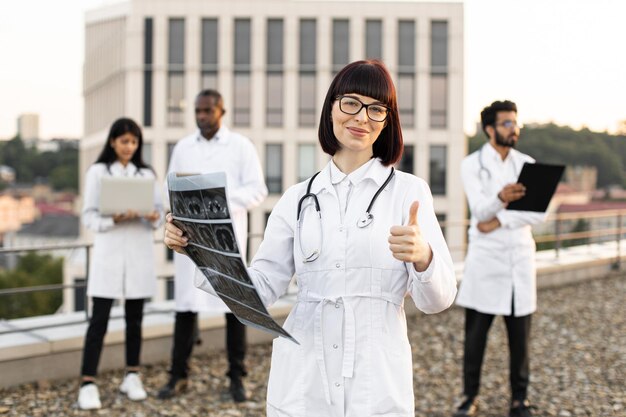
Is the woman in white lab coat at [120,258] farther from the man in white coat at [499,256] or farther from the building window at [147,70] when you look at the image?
the building window at [147,70]

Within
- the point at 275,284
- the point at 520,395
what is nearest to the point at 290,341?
the point at 275,284

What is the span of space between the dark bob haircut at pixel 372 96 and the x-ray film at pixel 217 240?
518mm

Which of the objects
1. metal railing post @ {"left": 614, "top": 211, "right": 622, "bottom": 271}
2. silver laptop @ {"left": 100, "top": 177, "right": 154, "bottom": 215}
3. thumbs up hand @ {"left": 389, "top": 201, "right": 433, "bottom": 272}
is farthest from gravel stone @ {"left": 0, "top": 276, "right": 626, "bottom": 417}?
metal railing post @ {"left": 614, "top": 211, "right": 622, "bottom": 271}

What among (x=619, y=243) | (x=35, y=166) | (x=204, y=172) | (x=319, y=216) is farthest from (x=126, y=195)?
(x=35, y=166)

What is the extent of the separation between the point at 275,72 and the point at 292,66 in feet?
3.97

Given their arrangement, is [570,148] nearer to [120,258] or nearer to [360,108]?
[120,258]

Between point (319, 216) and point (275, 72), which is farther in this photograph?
point (275, 72)

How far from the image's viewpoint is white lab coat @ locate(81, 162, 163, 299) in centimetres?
564

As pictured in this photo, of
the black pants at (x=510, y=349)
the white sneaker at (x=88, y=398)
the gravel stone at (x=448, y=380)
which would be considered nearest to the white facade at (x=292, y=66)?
the gravel stone at (x=448, y=380)

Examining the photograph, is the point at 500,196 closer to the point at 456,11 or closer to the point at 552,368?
the point at 552,368

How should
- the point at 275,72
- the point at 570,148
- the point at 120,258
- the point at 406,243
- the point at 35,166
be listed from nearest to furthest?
the point at 406,243, the point at 120,258, the point at 570,148, the point at 275,72, the point at 35,166

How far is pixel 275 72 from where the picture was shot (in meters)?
51.3

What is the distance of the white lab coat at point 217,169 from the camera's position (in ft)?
18.9

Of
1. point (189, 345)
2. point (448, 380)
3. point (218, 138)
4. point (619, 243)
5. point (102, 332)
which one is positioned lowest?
point (448, 380)
